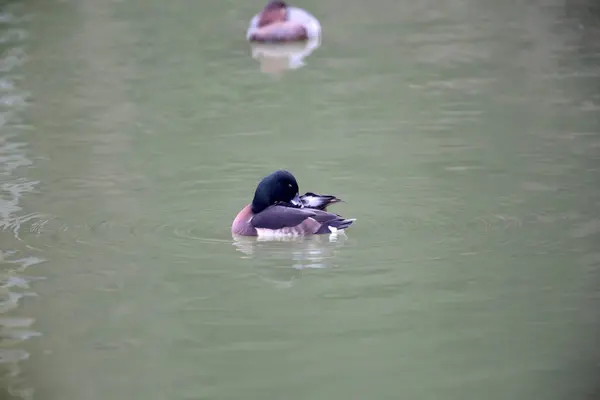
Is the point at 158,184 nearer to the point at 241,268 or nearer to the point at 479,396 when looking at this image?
the point at 241,268

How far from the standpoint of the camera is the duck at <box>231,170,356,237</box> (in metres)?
8.58

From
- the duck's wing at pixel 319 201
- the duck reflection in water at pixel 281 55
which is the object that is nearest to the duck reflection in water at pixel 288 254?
the duck's wing at pixel 319 201

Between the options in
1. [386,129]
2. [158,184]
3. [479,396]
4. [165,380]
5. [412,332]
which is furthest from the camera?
[386,129]

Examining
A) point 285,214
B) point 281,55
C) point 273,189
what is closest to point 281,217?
point 285,214

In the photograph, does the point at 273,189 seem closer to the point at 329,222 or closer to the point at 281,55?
the point at 329,222

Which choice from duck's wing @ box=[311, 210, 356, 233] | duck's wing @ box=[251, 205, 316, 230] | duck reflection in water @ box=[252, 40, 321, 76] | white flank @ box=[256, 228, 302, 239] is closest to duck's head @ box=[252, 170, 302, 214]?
duck's wing @ box=[251, 205, 316, 230]

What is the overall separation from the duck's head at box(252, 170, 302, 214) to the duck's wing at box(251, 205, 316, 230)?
4.4 inches

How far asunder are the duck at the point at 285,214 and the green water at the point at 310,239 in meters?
0.12

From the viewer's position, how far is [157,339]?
6.80 meters

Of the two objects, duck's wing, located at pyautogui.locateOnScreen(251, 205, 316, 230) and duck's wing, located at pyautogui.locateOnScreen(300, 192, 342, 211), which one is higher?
duck's wing, located at pyautogui.locateOnScreen(300, 192, 342, 211)

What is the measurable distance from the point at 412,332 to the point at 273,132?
5.50 meters

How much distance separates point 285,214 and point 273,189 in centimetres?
25

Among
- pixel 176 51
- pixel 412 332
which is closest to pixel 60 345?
pixel 412 332

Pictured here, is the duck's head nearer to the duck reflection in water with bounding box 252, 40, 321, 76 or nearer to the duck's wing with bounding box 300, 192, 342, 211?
the duck's wing with bounding box 300, 192, 342, 211
